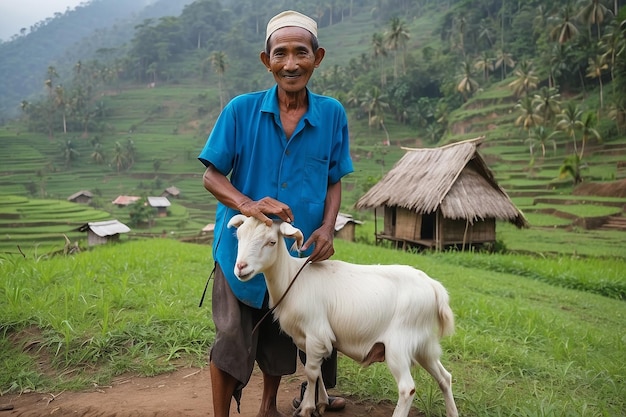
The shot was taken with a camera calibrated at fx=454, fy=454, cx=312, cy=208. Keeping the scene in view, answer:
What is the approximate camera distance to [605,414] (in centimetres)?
257

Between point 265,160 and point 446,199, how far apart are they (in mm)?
11032

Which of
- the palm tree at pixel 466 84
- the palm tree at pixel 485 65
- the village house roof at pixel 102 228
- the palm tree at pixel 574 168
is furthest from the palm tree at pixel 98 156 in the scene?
the palm tree at pixel 574 168

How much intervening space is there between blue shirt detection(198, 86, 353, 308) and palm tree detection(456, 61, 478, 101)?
1540 inches

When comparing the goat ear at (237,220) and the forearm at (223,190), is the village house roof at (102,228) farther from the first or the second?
the goat ear at (237,220)

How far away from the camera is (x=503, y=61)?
4041 cm

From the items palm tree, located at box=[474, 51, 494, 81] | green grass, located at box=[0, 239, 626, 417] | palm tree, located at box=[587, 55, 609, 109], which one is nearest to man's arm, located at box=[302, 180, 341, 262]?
green grass, located at box=[0, 239, 626, 417]

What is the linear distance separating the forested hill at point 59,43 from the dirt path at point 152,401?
57.4 m

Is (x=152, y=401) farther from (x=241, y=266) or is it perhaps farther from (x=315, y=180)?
(x=315, y=180)

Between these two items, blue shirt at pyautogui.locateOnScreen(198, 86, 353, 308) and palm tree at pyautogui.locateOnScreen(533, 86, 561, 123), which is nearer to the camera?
blue shirt at pyautogui.locateOnScreen(198, 86, 353, 308)

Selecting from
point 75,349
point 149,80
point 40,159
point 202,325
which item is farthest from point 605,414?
point 149,80

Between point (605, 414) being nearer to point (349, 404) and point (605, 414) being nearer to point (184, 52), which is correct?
point (349, 404)

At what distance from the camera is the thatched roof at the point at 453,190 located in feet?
40.9

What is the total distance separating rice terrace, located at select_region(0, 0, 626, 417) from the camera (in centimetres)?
315

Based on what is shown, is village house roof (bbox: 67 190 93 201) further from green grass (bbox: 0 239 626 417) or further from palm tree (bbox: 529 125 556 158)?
palm tree (bbox: 529 125 556 158)
